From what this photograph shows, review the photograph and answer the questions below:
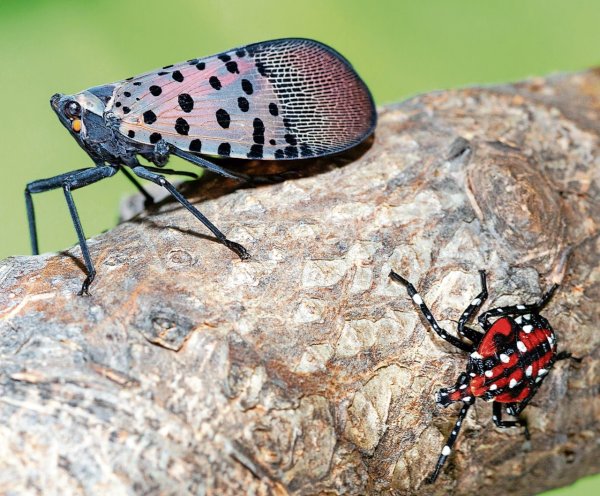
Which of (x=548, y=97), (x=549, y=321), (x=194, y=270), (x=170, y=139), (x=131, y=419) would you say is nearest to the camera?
(x=131, y=419)

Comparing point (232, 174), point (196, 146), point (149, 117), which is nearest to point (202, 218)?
point (232, 174)

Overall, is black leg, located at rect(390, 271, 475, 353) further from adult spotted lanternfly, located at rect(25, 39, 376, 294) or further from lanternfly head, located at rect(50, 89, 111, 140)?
lanternfly head, located at rect(50, 89, 111, 140)

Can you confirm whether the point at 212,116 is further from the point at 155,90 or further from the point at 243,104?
the point at 155,90

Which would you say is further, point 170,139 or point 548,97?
point 548,97

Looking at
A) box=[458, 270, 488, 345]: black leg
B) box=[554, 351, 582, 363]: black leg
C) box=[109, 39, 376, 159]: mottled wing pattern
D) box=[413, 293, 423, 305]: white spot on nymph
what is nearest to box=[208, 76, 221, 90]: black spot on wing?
box=[109, 39, 376, 159]: mottled wing pattern

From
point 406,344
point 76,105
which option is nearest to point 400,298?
point 406,344

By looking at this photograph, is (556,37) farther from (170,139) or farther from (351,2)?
(170,139)
